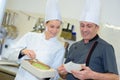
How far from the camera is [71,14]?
9.55 feet

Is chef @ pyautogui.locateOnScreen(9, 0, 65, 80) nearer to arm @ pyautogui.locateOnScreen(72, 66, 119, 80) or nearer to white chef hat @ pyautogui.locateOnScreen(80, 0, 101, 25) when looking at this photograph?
white chef hat @ pyautogui.locateOnScreen(80, 0, 101, 25)

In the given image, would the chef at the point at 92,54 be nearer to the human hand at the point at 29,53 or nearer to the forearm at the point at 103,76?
the forearm at the point at 103,76

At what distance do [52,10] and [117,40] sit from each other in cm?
75

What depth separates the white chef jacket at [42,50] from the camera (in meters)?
1.89

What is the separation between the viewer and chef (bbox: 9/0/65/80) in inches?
72.9

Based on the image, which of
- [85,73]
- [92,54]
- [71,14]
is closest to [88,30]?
[92,54]

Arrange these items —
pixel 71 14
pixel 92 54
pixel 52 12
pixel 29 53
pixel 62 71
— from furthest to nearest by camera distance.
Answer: pixel 71 14 → pixel 52 12 → pixel 29 53 → pixel 62 71 → pixel 92 54

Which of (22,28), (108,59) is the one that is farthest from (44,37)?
(22,28)

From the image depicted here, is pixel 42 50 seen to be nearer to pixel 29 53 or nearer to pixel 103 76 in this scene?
pixel 29 53

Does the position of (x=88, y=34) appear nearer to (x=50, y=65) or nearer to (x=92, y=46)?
(x=92, y=46)

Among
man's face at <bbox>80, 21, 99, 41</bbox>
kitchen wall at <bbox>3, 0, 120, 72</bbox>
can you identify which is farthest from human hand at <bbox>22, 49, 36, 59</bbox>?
kitchen wall at <bbox>3, 0, 120, 72</bbox>

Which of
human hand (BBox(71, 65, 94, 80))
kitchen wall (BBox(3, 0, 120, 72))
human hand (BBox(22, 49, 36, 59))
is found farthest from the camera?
kitchen wall (BBox(3, 0, 120, 72))

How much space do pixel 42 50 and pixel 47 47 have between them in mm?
47

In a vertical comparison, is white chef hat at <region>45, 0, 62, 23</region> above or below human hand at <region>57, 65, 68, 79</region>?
above
